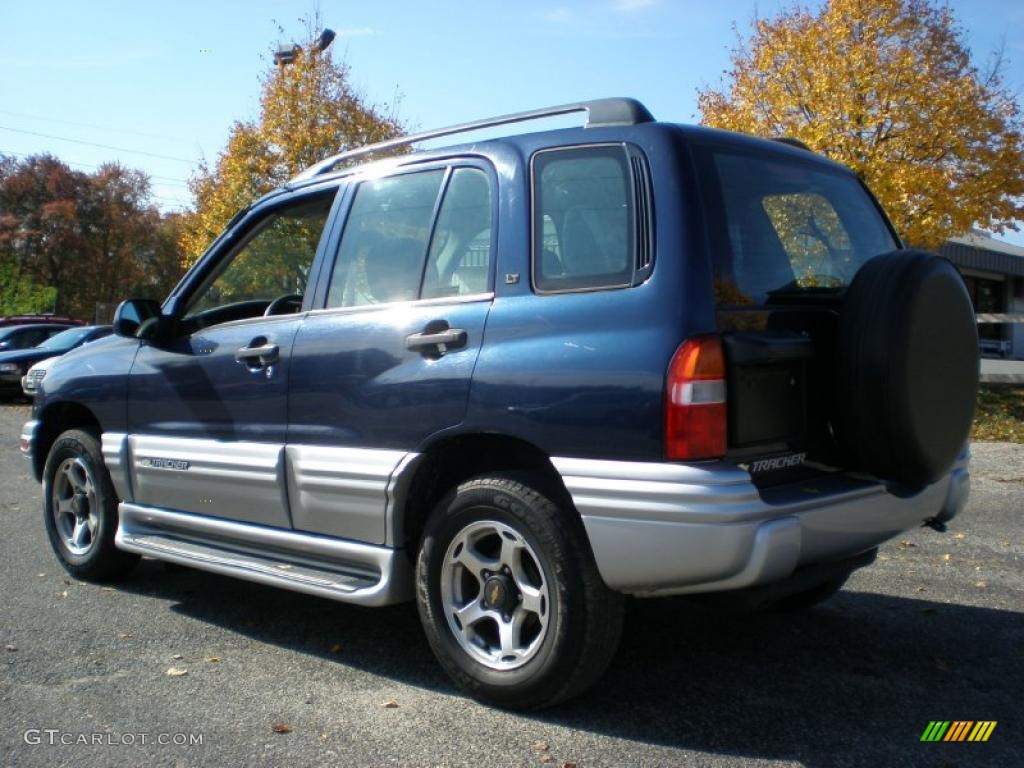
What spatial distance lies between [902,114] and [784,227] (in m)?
13.7

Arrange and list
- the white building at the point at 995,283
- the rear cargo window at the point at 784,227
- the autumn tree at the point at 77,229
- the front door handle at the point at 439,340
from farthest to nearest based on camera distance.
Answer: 1. the autumn tree at the point at 77,229
2. the white building at the point at 995,283
3. the front door handle at the point at 439,340
4. the rear cargo window at the point at 784,227

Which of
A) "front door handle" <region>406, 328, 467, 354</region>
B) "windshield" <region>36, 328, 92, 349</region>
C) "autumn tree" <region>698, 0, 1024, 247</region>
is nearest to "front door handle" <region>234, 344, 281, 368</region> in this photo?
"front door handle" <region>406, 328, 467, 354</region>

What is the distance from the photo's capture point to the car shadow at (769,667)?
351 centimetres

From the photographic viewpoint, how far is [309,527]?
4402 mm

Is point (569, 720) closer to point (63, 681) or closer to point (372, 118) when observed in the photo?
point (63, 681)

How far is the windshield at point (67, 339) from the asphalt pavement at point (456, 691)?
16.2m

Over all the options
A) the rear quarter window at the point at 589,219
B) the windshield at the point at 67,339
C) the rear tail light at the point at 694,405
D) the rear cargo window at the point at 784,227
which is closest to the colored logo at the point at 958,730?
the rear tail light at the point at 694,405

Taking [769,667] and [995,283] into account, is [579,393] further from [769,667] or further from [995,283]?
[995,283]

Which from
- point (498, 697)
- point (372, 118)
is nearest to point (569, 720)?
point (498, 697)

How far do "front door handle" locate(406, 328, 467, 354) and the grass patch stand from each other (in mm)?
7820

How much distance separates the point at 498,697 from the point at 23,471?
27.8 ft

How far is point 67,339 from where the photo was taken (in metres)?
21.2

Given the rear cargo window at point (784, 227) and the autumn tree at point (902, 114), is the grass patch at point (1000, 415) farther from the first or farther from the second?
the rear cargo window at point (784, 227)

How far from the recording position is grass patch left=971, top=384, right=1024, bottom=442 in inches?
483
